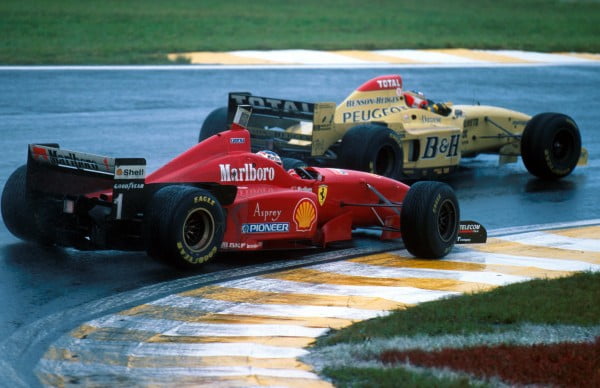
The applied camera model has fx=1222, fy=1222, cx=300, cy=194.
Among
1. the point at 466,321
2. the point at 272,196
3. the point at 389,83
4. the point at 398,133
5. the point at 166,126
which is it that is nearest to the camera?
the point at 466,321

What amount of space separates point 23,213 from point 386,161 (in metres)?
6.02

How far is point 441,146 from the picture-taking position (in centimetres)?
1758

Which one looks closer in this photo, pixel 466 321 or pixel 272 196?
pixel 466 321

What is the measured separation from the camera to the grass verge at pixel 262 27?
33.8 metres

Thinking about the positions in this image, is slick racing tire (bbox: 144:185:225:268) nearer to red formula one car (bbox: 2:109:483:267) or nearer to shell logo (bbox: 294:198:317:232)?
red formula one car (bbox: 2:109:483:267)

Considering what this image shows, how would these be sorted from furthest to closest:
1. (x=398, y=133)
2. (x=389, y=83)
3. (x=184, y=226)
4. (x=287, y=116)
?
(x=389, y=83) < (x=398, y=133) < (x=287, y=116) < (x=184, y=226)

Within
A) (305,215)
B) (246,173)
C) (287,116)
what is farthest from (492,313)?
Answer: (287,116)

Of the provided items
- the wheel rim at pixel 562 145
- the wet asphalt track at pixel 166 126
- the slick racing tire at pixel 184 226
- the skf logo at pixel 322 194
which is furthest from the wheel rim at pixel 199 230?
the wheel rim at pixel 562 145

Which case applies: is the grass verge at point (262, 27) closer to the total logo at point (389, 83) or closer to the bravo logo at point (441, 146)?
the total logo at point (389, 83)

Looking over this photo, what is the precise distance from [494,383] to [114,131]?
13703 millimetres

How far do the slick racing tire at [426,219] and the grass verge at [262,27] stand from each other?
18.6 m

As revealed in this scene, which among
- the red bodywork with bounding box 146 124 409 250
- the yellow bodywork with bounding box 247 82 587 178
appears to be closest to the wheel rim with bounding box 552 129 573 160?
the yellow bodywork with bounding box 247 82 587 178

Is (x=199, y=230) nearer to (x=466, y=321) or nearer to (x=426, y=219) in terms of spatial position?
(x=426, y=219)

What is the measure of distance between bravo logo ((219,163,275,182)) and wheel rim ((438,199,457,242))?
1.81 meters
